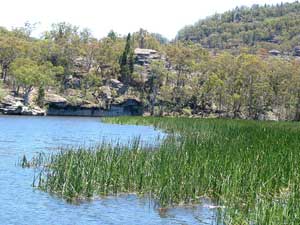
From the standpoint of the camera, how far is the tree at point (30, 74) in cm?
8625

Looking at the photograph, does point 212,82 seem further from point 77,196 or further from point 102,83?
point 77,196

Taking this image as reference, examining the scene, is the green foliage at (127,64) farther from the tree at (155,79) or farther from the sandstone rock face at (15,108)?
the sandstone rock face at (15,108)

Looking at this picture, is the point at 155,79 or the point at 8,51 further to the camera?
the point at 155,79

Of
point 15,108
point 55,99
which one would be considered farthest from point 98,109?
point 15,108

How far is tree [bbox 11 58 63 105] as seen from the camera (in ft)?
283

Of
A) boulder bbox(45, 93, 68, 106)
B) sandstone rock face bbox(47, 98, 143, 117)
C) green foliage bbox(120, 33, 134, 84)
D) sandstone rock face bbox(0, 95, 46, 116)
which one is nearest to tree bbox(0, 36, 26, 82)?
boulder bbox(45, 93, 68, 106)

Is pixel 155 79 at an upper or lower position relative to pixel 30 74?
upper

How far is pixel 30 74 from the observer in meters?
86.9

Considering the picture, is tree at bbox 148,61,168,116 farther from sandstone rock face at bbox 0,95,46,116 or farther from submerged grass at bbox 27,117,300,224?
submerged grass at bbox 27,117,300,224

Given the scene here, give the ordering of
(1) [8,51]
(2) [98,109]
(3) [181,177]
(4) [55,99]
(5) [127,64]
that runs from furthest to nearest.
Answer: (5) [127,64]
(2) [98,109]
(1) [8,51]
(4) [55,99]
(3) [181,177]

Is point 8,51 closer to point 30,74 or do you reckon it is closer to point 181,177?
point 30,74

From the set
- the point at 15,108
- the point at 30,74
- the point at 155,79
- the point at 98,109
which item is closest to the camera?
the point at 15,108

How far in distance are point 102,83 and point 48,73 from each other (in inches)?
552

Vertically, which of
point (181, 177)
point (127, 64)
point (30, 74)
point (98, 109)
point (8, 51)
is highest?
point (127, 64)
